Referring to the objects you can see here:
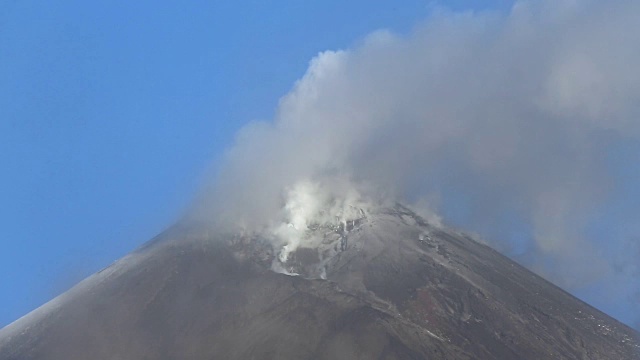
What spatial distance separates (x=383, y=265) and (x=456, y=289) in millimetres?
3948

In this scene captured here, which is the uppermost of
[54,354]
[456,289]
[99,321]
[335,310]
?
[456,289]

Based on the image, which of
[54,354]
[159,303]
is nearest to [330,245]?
[159,303]

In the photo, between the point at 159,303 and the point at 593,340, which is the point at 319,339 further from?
the point at 593,340

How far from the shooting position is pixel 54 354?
104ft

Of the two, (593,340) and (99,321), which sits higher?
(593,340)

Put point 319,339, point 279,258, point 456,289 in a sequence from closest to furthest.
Answer: point 319,339 → point 456,289 → point 279,258

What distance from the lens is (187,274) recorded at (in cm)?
3728

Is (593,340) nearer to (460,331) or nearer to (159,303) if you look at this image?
(460,331)

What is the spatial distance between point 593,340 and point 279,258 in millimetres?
16212

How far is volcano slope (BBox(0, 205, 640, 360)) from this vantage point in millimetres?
31281

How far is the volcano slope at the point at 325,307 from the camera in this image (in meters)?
31.3

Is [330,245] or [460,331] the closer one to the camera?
[460,331]

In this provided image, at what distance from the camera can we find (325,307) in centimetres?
3338

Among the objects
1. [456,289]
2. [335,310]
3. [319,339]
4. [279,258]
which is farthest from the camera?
[279,258]
